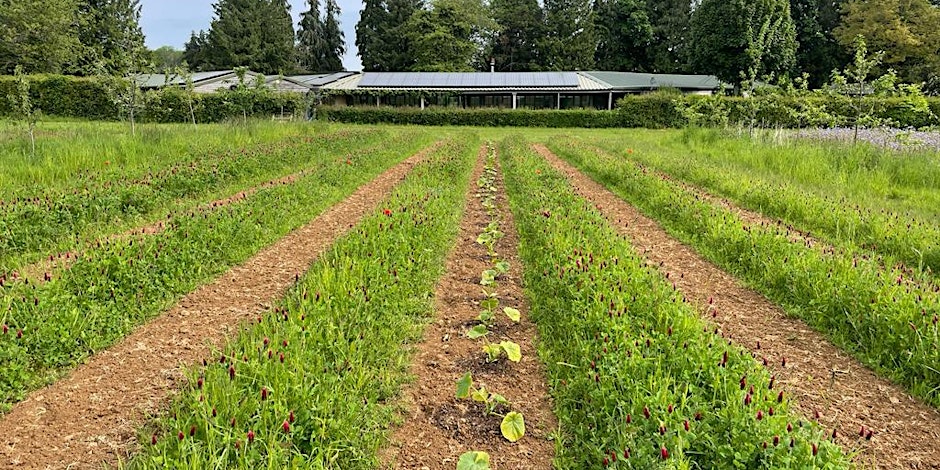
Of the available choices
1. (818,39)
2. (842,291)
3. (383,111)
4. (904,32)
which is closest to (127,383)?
(842,291)

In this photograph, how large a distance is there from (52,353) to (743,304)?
5170 mm

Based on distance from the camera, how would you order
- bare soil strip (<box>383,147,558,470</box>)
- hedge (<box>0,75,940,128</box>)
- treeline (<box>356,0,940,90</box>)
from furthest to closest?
treeline (<box>356,0,940,90</box>)
hedge (<box>0,75,940,128</box>)
bare soil strip (<box>383,147,558,470</box>)

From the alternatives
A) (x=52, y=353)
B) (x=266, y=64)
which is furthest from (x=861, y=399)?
(x=266, y=64)

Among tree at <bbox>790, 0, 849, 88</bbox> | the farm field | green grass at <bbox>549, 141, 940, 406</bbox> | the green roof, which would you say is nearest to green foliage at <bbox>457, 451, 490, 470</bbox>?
the farm field

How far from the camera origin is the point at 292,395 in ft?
9.41

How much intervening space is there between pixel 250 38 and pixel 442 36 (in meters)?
19.6

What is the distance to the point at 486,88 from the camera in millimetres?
41125

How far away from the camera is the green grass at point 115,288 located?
3516 mm

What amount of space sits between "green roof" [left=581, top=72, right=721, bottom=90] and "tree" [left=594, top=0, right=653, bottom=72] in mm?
12395

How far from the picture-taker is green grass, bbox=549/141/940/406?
3.71 m

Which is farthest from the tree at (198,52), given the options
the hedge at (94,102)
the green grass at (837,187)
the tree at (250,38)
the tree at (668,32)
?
the green grass at (837,187)

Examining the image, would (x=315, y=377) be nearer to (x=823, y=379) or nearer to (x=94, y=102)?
(x=823, y=379)

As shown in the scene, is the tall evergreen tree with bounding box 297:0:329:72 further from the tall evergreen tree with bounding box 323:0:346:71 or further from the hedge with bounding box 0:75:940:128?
the hedge with bounding box 0:75:940:128

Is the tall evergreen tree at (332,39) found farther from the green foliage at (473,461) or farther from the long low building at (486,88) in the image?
the green foliage at (473,461)
